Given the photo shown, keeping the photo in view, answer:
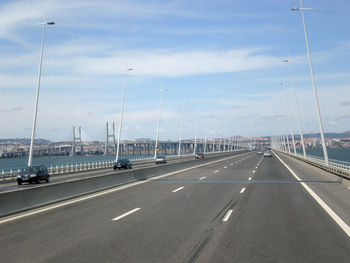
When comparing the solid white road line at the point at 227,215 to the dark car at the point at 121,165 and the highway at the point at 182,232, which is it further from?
the dark car at the point at 121,165

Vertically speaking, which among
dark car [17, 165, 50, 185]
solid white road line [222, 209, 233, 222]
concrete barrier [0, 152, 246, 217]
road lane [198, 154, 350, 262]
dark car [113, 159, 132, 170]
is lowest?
road lane [198, 154, 350, 262]

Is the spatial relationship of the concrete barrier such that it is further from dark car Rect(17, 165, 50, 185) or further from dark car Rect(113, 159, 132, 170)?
dark car Rect(113, 159, 132, 170)

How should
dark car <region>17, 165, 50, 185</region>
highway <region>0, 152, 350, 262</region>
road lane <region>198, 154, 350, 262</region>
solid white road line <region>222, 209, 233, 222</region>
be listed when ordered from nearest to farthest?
road lane <region>198, 154, 350, 262</region> → highway <region>0, 152, 350, 262</region> → solid white road line <region>222, 209, 233, 222</region> → dark car <region>17, 165, 50, 185</region>

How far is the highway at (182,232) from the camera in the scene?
8.20 m

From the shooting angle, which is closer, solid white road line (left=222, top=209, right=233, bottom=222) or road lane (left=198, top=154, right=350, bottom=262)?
road lane (left=198, top=154, right=350, bottom=262)

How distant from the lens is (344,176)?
26.0 meters

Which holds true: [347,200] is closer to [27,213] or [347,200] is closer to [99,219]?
[99,219]

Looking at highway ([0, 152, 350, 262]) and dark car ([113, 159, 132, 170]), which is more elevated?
dark car ([113, 159, 132, 170])

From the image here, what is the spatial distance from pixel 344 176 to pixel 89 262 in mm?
21675

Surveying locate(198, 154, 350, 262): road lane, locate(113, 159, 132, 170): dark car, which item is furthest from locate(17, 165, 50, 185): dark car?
locate(113, 159, 132, 170): dark car

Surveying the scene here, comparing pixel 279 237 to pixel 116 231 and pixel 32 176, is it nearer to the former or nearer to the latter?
pixel 116 231

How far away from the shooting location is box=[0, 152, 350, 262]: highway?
8.20 metres

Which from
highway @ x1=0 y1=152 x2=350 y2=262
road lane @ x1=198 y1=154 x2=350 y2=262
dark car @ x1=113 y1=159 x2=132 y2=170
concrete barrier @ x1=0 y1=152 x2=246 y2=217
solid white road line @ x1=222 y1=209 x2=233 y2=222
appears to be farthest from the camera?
dark car @ x1=113 y1=159 x2=132 y2=170

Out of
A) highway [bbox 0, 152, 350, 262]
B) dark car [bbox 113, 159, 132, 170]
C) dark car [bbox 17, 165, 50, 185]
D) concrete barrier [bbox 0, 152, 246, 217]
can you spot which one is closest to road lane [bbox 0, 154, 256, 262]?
highway [bbox 0, 152, 350, 262]
